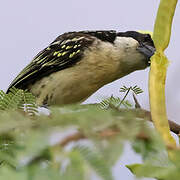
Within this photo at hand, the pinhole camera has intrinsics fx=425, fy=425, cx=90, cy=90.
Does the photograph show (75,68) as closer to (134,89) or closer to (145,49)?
(145,49)

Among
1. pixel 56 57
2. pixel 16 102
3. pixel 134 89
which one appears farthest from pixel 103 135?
pixel 56 57

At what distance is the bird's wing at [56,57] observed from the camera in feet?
12.8

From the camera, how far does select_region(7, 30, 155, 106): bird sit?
3.79 m

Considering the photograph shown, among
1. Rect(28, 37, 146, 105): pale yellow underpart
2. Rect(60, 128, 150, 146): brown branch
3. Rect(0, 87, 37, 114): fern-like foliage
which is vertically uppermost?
Rect(60, 128, 150, 146): brown branch

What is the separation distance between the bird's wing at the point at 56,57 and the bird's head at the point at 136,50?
0.20 meters

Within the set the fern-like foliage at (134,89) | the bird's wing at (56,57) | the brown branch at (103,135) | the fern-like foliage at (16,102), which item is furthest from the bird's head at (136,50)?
the brown branch at (103,135)

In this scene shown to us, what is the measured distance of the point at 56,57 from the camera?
3990 millimetres

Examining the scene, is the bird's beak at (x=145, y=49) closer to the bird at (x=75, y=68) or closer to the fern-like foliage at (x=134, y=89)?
the bird at (x=75, y=68)

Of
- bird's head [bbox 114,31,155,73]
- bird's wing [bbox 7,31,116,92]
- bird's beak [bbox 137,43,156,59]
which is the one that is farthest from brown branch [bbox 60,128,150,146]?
bird's beak [bbox 137,43,156,59]

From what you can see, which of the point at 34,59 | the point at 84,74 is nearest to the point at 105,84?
the point at 84,74

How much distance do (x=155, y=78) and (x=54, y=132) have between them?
583 mm

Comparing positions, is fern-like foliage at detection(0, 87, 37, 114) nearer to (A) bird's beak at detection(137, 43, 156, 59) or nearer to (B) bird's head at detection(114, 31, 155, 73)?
(B) bird's head at detection(114, 31, 155, 73)

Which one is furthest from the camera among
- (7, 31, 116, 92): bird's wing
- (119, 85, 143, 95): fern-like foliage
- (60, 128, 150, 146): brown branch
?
(7, 31, 116, 92): bird's wing

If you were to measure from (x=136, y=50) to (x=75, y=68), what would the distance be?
0.85 meters
